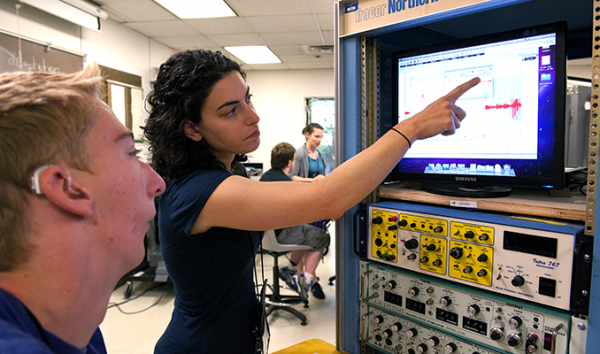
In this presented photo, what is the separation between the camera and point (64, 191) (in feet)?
1.16

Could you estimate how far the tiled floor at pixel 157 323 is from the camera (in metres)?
2.37

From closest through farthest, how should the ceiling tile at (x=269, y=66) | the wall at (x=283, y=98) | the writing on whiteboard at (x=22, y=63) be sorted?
the writing on whiteboard at (x=22, y=63) → the ceiling tile at (x=269, y=66) → the wall at (x=283, y=98)

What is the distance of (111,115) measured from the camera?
1.48ft

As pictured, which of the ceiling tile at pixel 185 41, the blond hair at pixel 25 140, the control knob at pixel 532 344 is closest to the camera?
the blond hair at pixel 25 140

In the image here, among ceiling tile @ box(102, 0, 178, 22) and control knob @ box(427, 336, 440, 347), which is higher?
ceiling tile @ box(102, 0, 178, 22)

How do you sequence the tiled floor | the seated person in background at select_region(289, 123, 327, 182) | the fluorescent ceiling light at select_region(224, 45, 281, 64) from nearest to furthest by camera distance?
the tiled floor < the seated person in background at select_region(289, 123, 327, 182) < the fluorescent ceiling light at select_region(224, 45, 281, 64)

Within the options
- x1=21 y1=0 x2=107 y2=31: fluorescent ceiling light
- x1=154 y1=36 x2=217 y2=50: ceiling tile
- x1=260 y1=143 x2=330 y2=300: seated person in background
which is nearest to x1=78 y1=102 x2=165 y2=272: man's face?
x1=260 y1=143 x2=330 y2=300: seated person in background

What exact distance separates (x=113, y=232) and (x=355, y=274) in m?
0.90

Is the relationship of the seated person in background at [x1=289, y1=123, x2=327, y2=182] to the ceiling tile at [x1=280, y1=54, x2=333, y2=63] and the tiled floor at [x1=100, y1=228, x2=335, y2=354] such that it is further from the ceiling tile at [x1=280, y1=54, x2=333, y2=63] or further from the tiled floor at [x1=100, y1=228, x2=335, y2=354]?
the ceiling tile at [x1=280, y1=54, x2=333, y2=63]

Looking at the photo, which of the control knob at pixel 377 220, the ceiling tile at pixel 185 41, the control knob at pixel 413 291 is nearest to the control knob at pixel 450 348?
the control knob at pixel 413 291

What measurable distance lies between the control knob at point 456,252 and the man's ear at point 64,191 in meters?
0.86

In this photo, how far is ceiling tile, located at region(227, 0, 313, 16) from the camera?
349 centimetres

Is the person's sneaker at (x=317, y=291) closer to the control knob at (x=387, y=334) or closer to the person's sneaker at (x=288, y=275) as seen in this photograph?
the person's sneaker at (x=288, y=275)

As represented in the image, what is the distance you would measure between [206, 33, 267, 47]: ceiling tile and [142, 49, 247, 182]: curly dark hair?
4.06 metres
